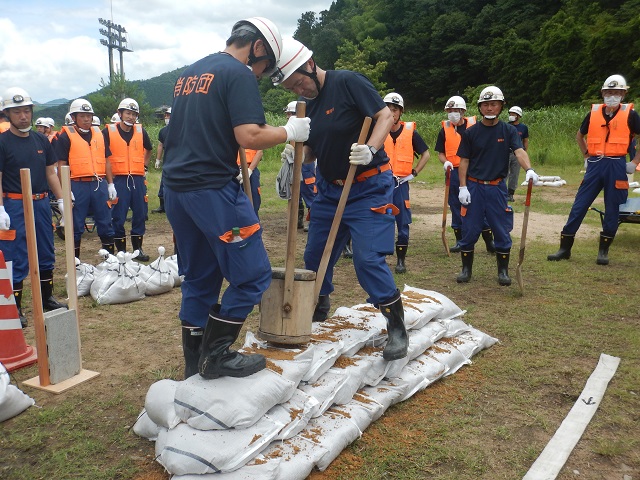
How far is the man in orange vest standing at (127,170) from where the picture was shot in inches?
299

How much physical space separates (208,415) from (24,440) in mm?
1174

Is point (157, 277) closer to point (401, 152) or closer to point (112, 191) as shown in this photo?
point (112, 191)

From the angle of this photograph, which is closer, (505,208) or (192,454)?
(192,454)

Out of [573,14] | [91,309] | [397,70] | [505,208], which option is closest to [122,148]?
[91,309]

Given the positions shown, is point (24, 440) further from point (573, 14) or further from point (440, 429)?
point (573, 14)

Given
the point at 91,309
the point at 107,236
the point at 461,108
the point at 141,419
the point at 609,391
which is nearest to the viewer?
the point at 141,419

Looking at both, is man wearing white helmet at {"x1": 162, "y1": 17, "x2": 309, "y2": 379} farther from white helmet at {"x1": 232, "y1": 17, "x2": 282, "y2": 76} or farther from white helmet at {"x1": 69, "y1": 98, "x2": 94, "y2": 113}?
white helmet at {"x1": 69, "y1": 98, "x2": 94, "y2": 113}

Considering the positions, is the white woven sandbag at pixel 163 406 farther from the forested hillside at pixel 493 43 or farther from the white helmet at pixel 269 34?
the forested hillside at pixel 493 43

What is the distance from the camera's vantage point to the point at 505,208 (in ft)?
20.4

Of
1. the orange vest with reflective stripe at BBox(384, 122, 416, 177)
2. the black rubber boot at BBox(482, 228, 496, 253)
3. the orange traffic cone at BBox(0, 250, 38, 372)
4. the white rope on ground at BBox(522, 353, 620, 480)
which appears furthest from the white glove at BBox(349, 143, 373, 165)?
the black rubber boot at BBox(482, 228, 496, 253)

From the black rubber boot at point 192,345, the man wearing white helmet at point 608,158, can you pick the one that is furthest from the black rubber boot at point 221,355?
the man wearing white helmet at point 608,158

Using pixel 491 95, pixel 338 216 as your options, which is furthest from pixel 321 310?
pixel 491 95

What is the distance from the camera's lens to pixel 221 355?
3.00 m

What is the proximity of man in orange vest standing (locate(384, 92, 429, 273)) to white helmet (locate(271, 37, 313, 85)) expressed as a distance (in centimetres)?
351
